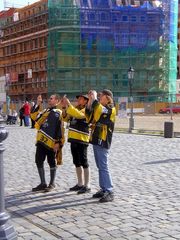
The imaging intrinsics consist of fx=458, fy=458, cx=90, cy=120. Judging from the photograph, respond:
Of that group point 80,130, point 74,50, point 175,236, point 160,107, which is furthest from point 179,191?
point 74,50

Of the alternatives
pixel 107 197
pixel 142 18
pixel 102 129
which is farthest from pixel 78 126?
pixel 142 18

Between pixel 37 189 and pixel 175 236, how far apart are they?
3.13m

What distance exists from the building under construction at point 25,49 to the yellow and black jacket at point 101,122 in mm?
60512

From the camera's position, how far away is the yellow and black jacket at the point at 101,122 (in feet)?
22.4

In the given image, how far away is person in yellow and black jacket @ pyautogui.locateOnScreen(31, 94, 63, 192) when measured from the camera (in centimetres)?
766

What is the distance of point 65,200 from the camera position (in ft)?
23.1

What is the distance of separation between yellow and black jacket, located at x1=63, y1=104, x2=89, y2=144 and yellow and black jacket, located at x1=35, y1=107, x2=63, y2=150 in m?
0.23

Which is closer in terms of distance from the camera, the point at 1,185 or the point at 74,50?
the point at 1,185

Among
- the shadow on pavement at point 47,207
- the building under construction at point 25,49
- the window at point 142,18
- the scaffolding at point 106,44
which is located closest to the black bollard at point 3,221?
the shadow on pavement at point 47,207

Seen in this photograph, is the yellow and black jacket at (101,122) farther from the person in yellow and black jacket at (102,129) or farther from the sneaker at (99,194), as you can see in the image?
the sneaker at (99,194)

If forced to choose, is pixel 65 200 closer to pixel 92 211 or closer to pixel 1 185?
pixel 92 211

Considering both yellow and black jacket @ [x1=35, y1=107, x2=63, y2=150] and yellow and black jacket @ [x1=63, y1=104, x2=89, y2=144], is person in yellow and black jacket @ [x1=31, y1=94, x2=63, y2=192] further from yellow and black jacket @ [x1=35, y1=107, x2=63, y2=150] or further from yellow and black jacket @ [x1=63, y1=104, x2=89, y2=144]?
yellow and black jacket @ [x1=63, y1=104, x2=89, y2=144]

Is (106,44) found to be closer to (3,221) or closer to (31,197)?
(31,197)

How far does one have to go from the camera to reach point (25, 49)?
78062mm
